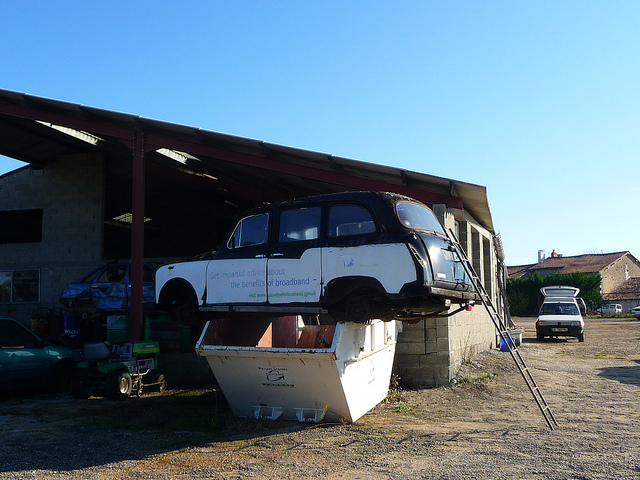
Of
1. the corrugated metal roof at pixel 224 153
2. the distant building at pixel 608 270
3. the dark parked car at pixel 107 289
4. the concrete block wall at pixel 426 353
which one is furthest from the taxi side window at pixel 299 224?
the distant building at pixel 608 270

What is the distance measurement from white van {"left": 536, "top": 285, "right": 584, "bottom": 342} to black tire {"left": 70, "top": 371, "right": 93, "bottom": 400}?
56.2 ft

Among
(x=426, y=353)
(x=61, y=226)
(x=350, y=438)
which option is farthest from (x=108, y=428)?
(x=61, y=226)

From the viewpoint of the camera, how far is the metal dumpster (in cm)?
732

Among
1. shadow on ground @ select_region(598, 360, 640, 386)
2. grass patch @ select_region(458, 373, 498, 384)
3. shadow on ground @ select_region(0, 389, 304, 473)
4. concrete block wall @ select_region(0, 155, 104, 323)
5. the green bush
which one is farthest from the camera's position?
the green bush

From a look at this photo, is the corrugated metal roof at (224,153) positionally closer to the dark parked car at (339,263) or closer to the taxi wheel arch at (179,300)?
the dark parked car at (339,263)

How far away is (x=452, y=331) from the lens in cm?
1120

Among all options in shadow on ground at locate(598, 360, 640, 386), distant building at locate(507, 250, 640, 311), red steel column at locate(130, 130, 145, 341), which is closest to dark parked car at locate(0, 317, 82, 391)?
red steel column at locate(130, 130, 145, 341)

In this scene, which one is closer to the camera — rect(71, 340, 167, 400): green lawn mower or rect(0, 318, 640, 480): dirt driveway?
rect(0, 318, 640, 480): dirt driveway

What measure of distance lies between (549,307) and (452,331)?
567 inches

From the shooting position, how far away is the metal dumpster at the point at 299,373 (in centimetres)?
732

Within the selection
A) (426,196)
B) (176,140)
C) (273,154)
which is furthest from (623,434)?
(176,140)

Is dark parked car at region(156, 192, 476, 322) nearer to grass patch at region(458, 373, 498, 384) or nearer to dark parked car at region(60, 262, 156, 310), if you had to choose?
grass patch at region(458, 373, 498, 384)

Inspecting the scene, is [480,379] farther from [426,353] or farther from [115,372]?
[115,372]

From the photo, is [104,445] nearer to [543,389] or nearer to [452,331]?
[452,331]
